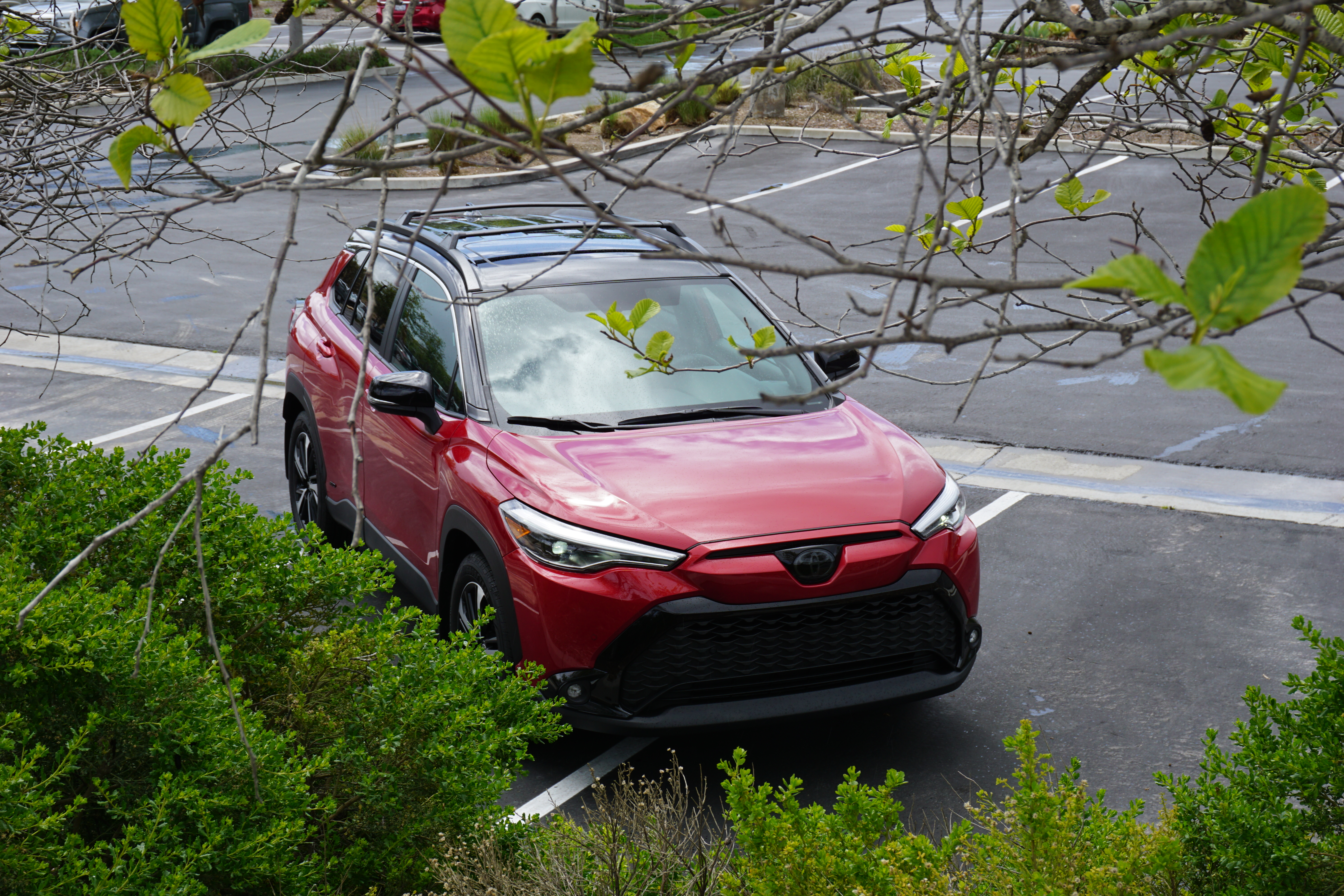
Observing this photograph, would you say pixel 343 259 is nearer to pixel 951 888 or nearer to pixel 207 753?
pixel 207 753

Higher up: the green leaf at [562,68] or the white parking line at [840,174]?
the green leaf at [562,68]

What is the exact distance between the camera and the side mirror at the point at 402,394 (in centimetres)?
502

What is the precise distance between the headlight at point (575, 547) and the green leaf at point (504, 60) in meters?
2.97

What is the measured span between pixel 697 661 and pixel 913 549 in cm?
92

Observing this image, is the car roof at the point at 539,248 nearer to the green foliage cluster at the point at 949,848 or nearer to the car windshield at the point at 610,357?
the car windshield at the point at 610,357

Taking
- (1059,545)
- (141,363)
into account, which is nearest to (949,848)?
(1059,545)

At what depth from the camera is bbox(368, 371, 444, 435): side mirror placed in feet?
16.5

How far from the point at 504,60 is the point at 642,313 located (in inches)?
54.2

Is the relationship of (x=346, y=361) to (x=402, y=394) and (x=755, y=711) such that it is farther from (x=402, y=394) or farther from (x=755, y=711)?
(x=755, y=711)

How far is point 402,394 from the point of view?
504 centimetres

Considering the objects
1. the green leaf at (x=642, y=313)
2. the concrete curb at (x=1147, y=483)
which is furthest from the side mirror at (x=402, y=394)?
the concrete curb at (x=1147, y=483)

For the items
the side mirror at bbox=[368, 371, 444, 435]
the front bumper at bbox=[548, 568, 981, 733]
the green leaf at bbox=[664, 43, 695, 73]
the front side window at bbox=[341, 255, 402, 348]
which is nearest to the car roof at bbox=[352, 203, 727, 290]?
the front side window at bbox=[341, 255, 402, 348]

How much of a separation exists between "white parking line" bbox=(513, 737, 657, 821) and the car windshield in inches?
53.0

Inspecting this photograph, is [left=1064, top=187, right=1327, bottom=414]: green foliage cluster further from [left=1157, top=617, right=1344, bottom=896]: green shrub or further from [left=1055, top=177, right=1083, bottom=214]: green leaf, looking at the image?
[left=1157, top=617, right=1344, bottom=896]: green shrub
